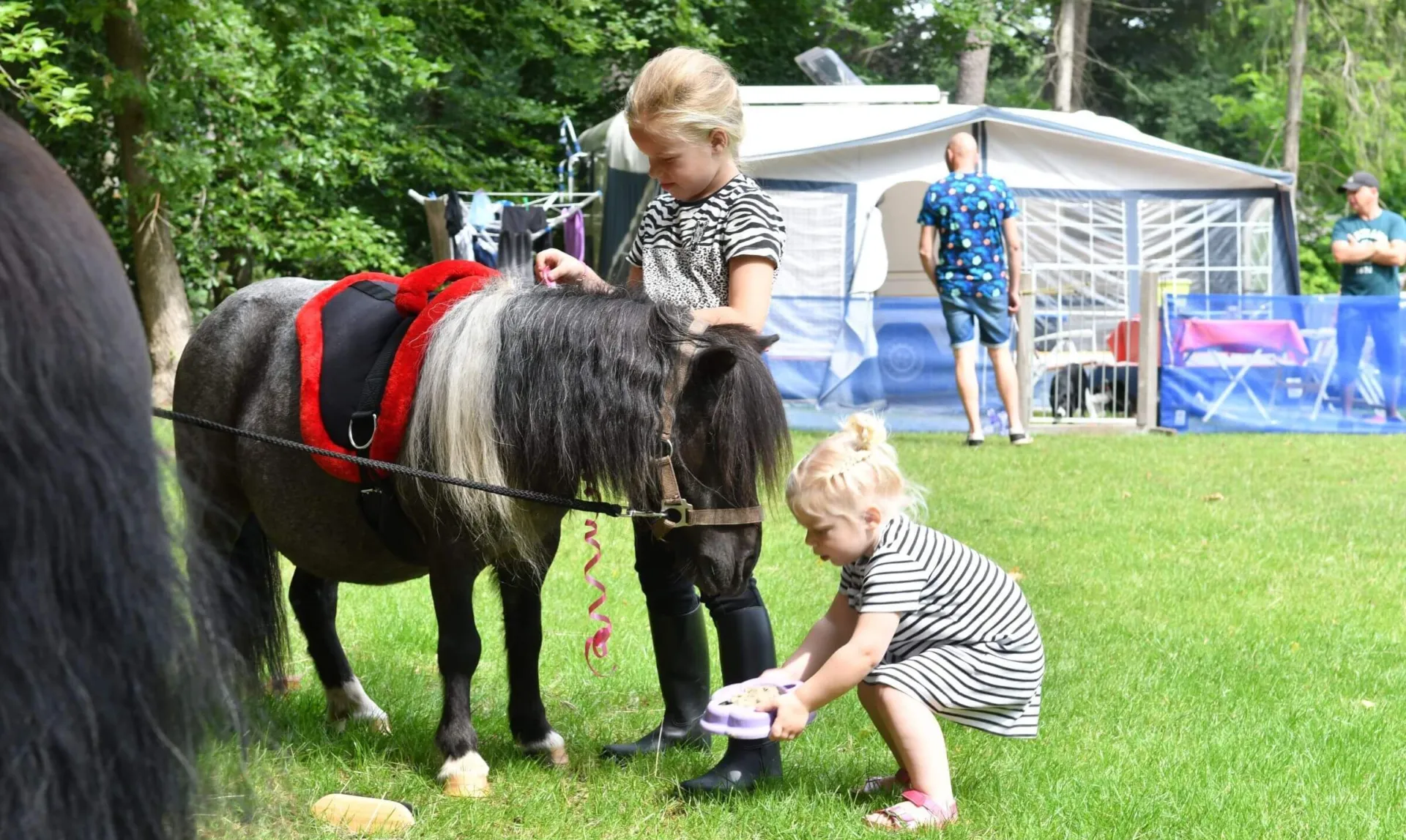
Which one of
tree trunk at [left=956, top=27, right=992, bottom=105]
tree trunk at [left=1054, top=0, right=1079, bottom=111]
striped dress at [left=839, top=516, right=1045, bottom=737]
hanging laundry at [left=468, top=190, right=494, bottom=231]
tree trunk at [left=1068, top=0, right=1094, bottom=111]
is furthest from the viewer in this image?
tree trunk at [left=1068, top=0, right=1094, bottom=111]

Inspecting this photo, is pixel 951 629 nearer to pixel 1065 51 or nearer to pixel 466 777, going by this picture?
pixel 466 777

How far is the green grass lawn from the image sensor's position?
10.0 ft

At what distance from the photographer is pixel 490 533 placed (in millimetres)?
3119

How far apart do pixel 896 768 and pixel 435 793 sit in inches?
45.0

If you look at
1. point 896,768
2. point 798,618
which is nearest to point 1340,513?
point 798,618

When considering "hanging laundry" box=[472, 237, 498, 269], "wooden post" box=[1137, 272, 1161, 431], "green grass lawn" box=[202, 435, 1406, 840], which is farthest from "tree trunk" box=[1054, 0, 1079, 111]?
"green grass lawn" box=[202, 435, 1406, 840]

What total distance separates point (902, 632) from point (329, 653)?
1.78 m

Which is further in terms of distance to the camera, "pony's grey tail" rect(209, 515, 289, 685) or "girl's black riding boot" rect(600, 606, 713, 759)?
"pony's grey tail" rect(209, 515, 289, 685)

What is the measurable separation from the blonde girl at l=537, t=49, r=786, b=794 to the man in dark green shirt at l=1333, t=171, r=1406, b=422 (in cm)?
972

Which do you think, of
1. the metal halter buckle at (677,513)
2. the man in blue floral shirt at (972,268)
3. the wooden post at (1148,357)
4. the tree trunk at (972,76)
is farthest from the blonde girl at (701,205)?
the tree trunk at (972,76)

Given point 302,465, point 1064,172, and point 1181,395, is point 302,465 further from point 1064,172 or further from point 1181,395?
point 1064,172

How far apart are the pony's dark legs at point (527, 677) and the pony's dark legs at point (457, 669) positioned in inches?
8.2

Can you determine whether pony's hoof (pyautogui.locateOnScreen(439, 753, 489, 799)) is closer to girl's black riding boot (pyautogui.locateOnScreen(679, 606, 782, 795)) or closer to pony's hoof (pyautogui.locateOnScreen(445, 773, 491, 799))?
pony's hoof (pyautogui.locateOnScreen(445, 773, 491, 799))

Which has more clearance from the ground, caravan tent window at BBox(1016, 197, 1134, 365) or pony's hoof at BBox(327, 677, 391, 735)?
caravan tent window at BBox(1016, 197, 1134, 365)
